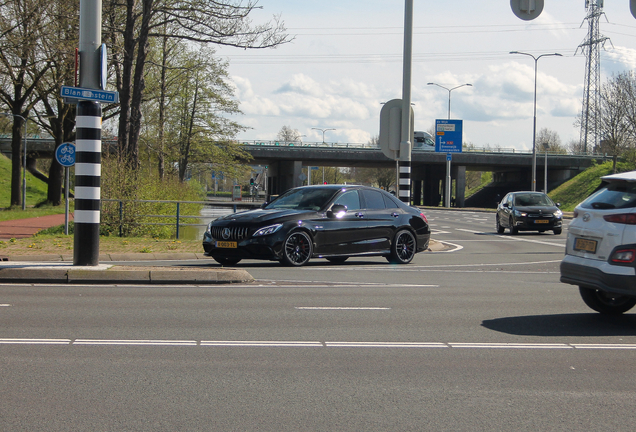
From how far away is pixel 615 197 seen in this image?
7457 mm

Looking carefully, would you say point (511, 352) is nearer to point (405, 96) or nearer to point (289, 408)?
point (289, 408)

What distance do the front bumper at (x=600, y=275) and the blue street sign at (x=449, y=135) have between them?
190ft

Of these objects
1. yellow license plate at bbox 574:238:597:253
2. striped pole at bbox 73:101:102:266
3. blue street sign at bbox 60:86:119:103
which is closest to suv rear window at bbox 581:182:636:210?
yellow license plate at bbox 574:238:597:253

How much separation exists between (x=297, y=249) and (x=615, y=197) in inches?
268

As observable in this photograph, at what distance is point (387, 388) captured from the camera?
5055 millimetres

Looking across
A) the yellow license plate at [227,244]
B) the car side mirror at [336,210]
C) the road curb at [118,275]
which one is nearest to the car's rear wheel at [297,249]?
the car side mirror at [336,210]

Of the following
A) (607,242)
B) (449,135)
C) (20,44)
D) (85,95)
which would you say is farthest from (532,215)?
(449,135)

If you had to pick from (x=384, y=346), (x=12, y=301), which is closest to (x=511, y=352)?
(x=384, y=346)

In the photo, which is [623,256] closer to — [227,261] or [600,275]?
[600,275]

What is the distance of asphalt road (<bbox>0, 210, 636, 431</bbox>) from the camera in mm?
4418

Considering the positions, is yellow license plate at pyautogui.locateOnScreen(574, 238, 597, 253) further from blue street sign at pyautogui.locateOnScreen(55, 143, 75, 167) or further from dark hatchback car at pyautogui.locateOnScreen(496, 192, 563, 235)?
dark hatchback car at pyautogui.locateOnScreen(496, 192, 563, 235)

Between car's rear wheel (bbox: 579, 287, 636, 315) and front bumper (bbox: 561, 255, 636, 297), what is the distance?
0.66 meters

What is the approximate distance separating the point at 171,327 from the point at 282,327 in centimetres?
109

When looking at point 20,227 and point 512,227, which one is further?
point 512,227
